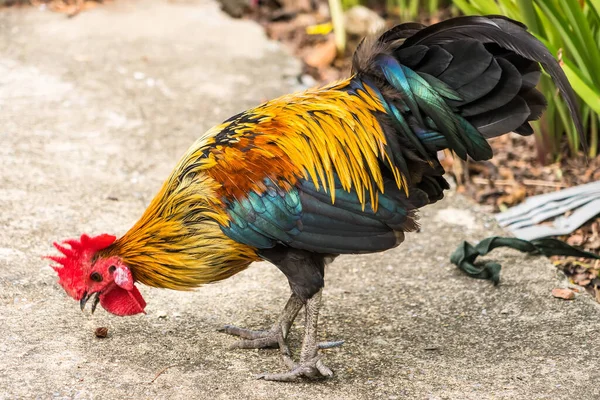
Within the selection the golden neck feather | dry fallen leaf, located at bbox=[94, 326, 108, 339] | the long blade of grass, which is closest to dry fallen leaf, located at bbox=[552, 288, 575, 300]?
the long blade of grass

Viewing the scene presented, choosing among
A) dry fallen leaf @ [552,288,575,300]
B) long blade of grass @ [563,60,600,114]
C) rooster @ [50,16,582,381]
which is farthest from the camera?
long blade of grass @ [563,60,600,114]

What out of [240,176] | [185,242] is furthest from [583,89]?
[185,242]

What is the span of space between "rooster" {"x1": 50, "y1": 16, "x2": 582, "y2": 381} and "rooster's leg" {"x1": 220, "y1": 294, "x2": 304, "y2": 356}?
0.27m

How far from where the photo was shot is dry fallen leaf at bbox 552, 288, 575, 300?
4852mm

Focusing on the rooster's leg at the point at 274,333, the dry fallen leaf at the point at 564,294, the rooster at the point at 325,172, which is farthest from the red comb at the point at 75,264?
the dry fallen leaf at the point at 564,294

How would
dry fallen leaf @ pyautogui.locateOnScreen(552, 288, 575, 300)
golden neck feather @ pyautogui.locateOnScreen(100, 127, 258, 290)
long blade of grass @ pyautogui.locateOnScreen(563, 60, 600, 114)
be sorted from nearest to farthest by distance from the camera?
golden neck feather @ pyautogui.locateOnScreen(100, 127, 258, 290)
dry fallen leaf @ pyautogui.locateOnScreen(552, 288, 575, 300)
long blade of grass @ pyautogui.locateOnScreen(563, 60, 600, 114)

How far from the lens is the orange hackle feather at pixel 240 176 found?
4039 mm

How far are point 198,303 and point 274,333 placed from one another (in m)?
0.59

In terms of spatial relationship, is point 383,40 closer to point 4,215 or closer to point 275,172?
point 275,172

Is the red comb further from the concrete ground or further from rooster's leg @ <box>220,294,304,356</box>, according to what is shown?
rooster's leg @ <box>220,294,304,356</box>

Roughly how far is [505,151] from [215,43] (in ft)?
11.0

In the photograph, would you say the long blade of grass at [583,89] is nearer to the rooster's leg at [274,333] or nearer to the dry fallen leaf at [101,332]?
the rooster's leg at [274,333]

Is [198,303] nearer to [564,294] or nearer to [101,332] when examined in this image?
[101,332]

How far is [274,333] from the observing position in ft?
14.9
